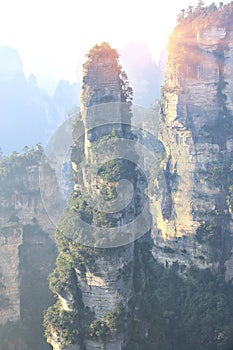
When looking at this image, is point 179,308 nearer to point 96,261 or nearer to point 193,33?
point 96,261

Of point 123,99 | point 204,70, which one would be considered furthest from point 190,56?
point 123,99

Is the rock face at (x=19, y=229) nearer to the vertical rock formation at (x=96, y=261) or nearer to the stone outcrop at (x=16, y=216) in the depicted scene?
the stone outcrop at (x=16, y=216)

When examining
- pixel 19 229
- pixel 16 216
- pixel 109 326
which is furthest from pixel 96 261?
pixel 16 216

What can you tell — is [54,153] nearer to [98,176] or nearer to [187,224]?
[187,224]

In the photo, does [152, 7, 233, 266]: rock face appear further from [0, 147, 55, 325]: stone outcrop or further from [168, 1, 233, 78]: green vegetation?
[0, 147, 55, 325]: stone outcrop

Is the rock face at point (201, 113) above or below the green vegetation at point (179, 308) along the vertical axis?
above

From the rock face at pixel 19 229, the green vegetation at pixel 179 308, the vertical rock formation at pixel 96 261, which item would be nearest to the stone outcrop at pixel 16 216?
the rock face at pixel 19 229
